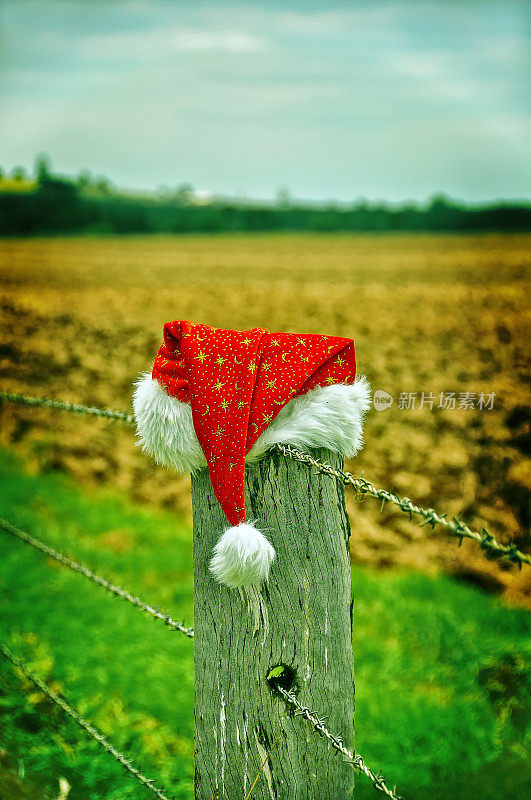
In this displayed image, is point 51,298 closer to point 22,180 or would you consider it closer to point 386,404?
point 22,180

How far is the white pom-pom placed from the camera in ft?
3.12

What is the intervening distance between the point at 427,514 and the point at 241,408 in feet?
1.22

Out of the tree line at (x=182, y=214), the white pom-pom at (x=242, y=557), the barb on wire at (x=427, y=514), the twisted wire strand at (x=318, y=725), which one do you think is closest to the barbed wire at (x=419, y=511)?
the barb on wire at (x=427, y=514)

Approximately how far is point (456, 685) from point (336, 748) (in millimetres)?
2469

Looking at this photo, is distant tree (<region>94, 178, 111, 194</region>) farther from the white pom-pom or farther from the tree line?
the white pom-pom

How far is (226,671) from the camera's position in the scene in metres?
1.08

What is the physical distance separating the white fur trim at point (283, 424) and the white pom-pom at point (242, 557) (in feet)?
0.44

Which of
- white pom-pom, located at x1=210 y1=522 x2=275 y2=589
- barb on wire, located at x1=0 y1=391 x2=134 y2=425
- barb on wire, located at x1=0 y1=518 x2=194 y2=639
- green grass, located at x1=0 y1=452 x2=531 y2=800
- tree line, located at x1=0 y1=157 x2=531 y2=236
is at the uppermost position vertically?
tree line, located at x1=0 y1=157 x2=531 y2=236

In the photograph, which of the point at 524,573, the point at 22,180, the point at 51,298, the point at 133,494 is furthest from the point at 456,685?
the point at 51,298

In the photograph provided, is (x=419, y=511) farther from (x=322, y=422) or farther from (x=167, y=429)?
(x=167, y=429)

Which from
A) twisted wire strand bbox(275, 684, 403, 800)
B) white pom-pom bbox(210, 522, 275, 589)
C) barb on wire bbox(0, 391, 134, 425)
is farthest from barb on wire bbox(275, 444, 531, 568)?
barb on wire bbox(0, 391, 134, 425)

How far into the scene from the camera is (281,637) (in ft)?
3.38

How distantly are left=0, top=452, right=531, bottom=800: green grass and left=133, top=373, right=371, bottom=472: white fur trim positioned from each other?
1.14 metres

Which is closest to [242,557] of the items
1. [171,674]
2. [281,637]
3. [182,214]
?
[281,637]
